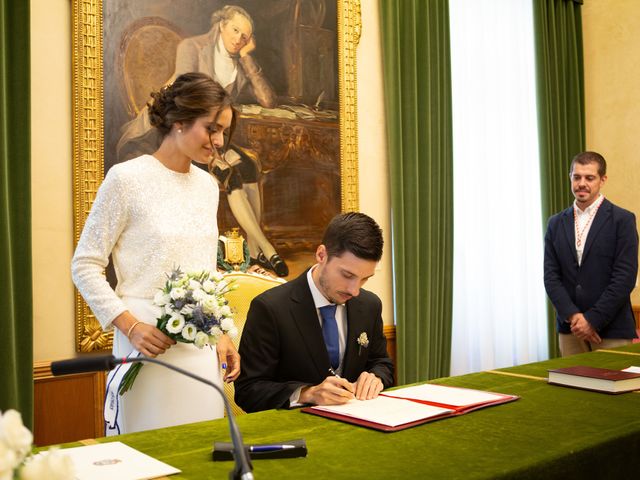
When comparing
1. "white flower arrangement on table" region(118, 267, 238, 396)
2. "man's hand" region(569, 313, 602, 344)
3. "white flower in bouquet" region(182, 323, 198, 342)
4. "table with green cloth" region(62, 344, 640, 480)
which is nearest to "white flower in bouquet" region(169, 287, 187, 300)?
"white flower arrangement on table" region(118, 267, 238, 396)

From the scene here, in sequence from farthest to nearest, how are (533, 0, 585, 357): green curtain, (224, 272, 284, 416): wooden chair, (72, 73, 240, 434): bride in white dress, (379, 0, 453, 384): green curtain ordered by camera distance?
(533, 0, 585, 357): green curtain < (379, 0, 453, 384): green curtain < (224, 272, 284, 416): wooden chair < (72, 73, 240, 434): bride in white dress

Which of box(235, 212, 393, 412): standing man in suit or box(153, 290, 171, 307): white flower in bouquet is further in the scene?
box(235, 212, 393, 412): standing man in suit

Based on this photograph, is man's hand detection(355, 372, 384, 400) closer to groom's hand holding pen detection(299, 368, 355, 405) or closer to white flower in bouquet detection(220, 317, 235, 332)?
groom's hand holding pen detection(299, 368, 355, 405)

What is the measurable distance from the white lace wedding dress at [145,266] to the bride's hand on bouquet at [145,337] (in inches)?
2.3

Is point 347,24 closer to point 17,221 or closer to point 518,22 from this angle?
point 518,22

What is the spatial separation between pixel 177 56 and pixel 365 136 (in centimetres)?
178

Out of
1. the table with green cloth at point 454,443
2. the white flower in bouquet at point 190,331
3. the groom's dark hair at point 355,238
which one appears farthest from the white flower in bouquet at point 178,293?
the groom's dark hair at point 355,238

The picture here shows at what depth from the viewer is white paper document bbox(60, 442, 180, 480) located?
1.60 metres

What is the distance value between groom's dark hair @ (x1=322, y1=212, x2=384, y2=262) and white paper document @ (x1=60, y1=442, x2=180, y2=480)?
1156 mm

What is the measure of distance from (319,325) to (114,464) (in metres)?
1.22

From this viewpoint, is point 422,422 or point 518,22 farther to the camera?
point 518,22

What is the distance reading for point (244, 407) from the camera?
2.67 m

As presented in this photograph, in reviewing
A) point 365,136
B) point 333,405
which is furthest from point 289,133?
point 333,405

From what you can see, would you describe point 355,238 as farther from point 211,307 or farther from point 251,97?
point 251,97
